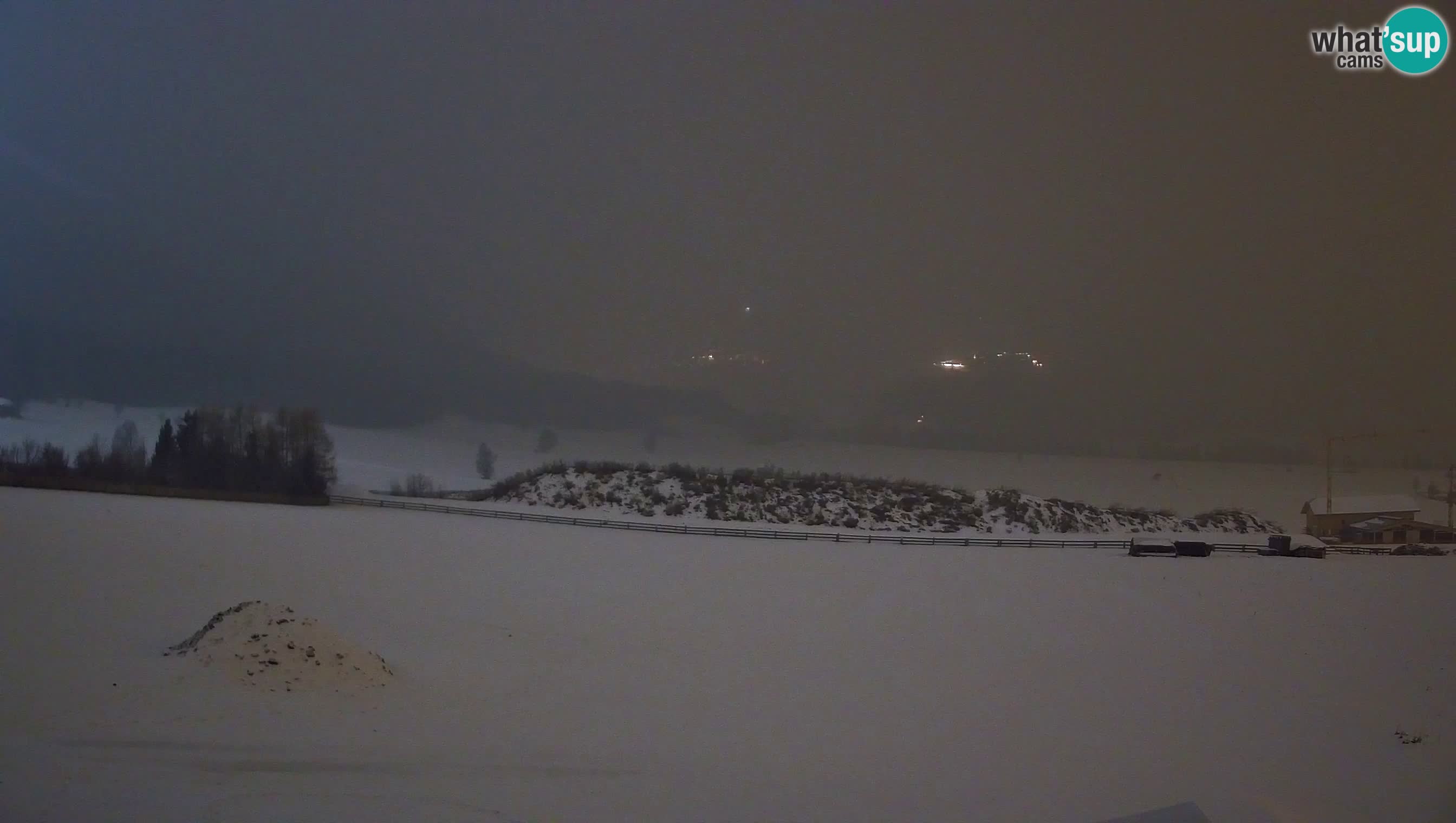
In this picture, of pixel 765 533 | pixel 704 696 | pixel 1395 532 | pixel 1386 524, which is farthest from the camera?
pixel 765 533

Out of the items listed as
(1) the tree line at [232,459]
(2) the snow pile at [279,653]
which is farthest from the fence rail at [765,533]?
(2) the snow pile at [279,653]

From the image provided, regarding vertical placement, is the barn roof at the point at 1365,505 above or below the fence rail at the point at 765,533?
above

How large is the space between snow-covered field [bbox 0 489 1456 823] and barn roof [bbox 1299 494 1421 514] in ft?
7.63

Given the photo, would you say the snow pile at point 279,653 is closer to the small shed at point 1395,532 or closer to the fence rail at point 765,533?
the fence rail at point 765,533

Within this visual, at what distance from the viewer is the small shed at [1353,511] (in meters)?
22.0

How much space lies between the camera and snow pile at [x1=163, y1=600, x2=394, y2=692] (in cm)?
866

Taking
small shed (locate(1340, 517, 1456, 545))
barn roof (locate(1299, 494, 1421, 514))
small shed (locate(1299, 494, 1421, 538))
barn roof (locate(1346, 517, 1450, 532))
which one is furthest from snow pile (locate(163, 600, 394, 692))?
barn roof (locate(1346, 517, 1450, 532))

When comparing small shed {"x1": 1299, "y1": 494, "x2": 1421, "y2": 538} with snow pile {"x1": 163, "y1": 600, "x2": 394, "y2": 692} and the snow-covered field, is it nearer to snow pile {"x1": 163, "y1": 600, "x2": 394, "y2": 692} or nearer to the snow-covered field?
the snow-covered field

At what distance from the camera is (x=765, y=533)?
102 feet

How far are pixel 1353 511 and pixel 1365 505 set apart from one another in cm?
38

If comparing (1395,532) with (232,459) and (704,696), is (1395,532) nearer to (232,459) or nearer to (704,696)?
(704,696)

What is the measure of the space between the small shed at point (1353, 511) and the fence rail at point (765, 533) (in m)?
3.92

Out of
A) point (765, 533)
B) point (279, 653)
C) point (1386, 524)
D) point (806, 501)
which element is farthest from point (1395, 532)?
point (279, 653)

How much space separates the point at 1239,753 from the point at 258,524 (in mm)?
25219
